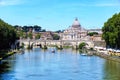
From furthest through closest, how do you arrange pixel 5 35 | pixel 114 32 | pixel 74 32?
pixel 74 32 < pixel 5 35 < pixel 114 32

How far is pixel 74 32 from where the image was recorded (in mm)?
178250

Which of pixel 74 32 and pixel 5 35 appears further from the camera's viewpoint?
pixel 74 32

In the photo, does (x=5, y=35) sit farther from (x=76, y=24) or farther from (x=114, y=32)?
(x=76, y=24)

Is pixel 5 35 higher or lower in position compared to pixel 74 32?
lower

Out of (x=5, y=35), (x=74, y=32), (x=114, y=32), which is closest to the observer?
(x=114, y=32)

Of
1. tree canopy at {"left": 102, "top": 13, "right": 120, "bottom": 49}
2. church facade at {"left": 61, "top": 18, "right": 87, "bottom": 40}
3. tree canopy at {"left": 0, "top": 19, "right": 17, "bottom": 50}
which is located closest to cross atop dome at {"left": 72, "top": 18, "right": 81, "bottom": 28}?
church facade at {"left": 61, "top": 18, "right": 87, "bottom": 40}

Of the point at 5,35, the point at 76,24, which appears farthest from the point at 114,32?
the point at 76,24

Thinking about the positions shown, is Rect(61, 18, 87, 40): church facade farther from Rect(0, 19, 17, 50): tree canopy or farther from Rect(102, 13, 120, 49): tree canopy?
Rect(102, 13, 120, 49): tree canopy

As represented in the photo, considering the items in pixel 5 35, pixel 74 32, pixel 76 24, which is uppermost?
pixel 76 24

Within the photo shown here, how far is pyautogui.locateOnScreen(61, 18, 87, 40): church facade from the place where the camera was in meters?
176

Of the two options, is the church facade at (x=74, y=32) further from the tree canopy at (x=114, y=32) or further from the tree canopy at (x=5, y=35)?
the tree canopy at (x=114, y=32)

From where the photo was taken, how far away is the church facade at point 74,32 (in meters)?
176

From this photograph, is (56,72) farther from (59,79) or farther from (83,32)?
(83,32)

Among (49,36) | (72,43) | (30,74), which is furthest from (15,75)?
(49,36)
